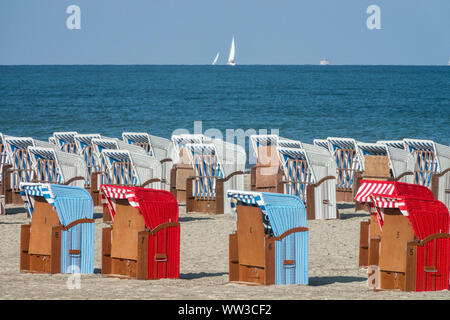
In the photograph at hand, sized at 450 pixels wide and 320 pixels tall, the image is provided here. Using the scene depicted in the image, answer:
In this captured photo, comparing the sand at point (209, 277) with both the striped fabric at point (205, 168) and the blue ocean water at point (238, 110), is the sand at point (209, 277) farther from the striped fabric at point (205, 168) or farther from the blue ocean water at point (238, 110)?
the blue ocean water at point (238, 110)

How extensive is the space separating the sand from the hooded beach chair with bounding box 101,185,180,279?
16cm

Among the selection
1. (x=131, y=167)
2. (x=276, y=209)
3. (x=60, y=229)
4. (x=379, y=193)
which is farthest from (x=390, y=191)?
(x=131, y=167)

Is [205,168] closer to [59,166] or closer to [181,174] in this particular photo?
[181,174]

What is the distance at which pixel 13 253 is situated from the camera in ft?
37.1

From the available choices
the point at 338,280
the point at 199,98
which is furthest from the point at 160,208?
the point at 199,98

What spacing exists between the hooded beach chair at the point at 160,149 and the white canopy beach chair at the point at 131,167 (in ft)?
3.03

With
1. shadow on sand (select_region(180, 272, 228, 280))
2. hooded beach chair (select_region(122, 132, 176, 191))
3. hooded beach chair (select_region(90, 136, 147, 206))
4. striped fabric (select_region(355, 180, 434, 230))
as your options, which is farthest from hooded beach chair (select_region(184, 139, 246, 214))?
striped fabric (select_region(355, 180, 434, 230))

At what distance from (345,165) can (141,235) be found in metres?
8.45

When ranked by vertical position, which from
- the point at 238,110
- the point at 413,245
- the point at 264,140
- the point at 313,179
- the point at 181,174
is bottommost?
the point at 413,245

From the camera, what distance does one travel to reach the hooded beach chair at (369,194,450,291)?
8281 millimetres

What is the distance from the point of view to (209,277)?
31.9 ft

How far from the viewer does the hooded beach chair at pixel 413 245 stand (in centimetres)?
828
